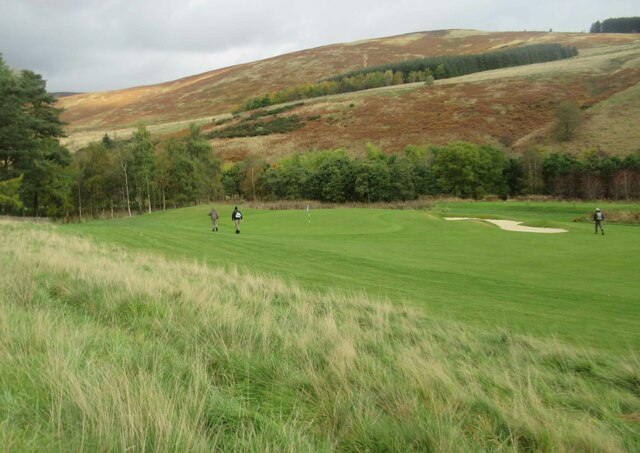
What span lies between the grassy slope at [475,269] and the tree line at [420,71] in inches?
4230

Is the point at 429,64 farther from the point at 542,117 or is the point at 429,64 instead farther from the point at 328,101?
the point at 542,117

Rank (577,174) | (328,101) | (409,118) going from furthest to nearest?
1. (328,101)
2. (409,118)
3. (577,174)

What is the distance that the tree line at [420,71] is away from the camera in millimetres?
128625

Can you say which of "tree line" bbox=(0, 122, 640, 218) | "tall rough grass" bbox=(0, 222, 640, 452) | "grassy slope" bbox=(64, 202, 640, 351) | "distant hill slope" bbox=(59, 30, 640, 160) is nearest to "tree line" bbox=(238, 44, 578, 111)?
"distant hill slope" bbox=(59, 30, 640, 160)

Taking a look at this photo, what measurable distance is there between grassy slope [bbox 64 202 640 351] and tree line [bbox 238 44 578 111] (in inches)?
4230

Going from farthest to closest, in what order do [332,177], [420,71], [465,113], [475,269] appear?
1. [420,71]
2. [465,113]
3. [332,177]
4. [475,269]

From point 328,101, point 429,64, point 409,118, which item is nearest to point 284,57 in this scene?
point 429,64

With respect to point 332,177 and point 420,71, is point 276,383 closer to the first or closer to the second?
point 332,177

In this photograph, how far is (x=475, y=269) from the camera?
15125 millimetres

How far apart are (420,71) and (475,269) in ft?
428

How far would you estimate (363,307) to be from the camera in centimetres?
816

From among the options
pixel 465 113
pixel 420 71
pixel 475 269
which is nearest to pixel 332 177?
pixel 465 113

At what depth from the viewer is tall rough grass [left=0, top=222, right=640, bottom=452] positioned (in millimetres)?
2830

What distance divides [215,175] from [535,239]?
50907 mm
